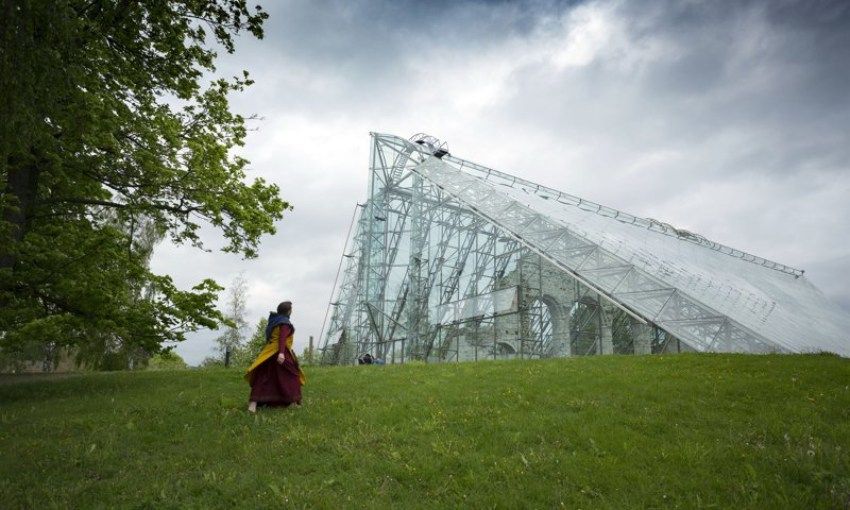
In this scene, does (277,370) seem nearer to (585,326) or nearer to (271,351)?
(271,351)

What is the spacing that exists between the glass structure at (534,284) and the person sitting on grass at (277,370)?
1420cm

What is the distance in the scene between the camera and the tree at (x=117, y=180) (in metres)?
10.4

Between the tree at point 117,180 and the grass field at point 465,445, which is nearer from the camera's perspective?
the grass field at point 465,445

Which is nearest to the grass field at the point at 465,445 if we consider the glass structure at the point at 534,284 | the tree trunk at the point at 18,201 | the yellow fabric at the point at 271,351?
the yellow fabric at the point at 271,351

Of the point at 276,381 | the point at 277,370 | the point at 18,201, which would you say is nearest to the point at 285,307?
the point at 277,370

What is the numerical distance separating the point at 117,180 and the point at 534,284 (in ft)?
55.8

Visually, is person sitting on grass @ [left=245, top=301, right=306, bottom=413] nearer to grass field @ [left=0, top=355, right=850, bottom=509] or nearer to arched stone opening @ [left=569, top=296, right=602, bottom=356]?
grass field @ [left=0, top=355, right=850, bottom=509]

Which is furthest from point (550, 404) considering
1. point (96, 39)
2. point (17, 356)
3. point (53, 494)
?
point (17, 356)

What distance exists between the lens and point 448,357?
90.9 ft

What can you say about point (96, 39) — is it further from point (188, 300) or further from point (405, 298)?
point (405, 298)

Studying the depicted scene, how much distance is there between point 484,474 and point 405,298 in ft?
92.3

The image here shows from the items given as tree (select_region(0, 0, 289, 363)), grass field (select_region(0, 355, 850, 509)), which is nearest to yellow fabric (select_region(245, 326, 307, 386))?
grass field (select_region(0, 355, 850, 509))

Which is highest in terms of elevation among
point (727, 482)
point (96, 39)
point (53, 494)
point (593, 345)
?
point (96, 39)

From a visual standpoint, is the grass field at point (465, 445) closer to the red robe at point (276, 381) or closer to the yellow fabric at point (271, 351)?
the red robe at point (276, 381)
